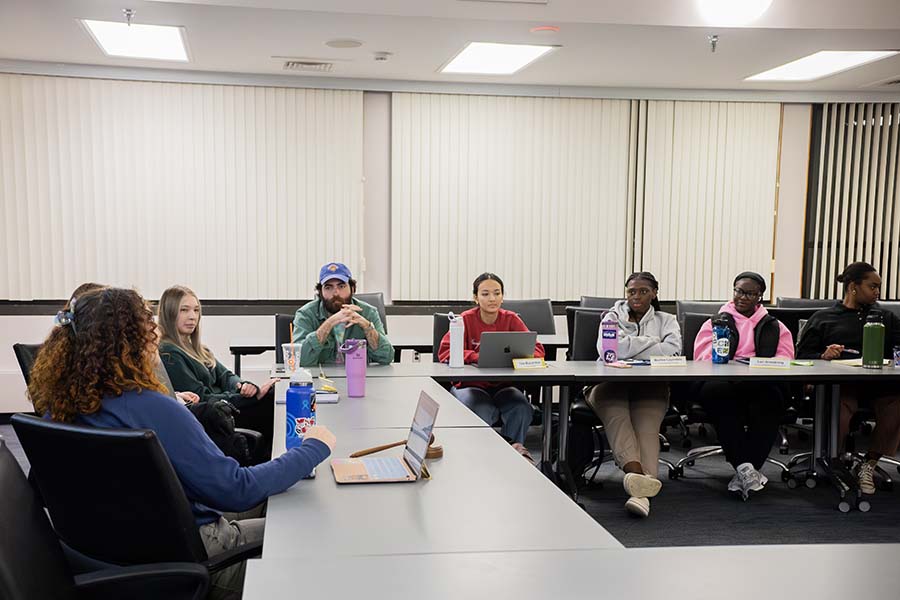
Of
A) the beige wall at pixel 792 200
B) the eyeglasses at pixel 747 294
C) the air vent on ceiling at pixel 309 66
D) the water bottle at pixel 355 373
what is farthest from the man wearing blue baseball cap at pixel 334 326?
the beige wall at pixel 792 200

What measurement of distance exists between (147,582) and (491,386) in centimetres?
330

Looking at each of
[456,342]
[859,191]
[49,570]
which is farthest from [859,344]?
[49,570]

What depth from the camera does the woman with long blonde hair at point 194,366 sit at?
13.3 feet

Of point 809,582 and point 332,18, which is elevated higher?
point 332,18

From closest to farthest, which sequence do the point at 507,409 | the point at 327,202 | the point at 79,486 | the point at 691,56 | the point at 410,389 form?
1. the point at 79,486
2. the point at 410,389
3. the point at 507,409
4. the point at 691,56
5. the point at 327,202

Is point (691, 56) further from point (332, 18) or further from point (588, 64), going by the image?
point (332, 18)

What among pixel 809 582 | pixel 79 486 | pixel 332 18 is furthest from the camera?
pixel 332 18

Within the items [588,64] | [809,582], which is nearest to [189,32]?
[588,64]

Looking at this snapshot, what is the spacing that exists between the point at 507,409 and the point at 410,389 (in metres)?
0.98

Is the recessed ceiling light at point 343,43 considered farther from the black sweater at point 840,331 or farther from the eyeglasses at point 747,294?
the black sweater at point 840,331

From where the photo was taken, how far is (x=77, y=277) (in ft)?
23.0

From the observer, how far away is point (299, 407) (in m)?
2.70

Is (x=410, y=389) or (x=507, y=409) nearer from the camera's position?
(x=410, y=389)

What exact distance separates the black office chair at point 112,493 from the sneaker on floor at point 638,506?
2.88m
